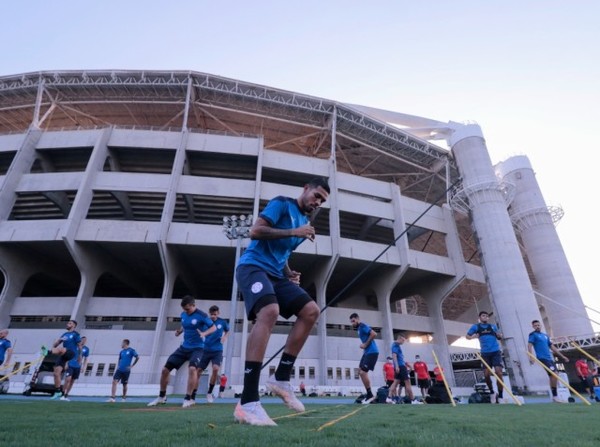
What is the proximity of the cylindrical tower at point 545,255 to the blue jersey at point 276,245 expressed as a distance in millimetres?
31336

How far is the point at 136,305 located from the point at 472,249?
32563mm

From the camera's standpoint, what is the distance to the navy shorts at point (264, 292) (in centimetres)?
301

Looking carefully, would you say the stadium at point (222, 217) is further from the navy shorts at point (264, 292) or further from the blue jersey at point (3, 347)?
the navy shorts at point (264, 292)

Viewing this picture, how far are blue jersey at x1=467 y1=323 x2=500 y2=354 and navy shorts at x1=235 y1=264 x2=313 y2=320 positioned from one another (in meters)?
7.80

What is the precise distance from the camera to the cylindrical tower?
2848 centimetres

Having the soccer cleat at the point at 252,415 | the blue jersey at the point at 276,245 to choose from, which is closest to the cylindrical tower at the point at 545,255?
the blue jersey at the point at 276,245

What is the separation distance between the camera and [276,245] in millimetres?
3414

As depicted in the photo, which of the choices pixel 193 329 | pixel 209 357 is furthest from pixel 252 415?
pixel 209 357

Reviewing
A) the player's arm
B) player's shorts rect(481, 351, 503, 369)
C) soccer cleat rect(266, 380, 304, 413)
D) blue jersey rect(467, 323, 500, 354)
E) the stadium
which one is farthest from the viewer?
the stadium

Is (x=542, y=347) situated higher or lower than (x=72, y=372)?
higher

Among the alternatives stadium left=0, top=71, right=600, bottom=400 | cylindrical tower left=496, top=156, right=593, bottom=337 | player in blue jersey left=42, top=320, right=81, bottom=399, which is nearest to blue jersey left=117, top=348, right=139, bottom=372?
player in blue jersey left=42, top=320, right=81, bottom=399

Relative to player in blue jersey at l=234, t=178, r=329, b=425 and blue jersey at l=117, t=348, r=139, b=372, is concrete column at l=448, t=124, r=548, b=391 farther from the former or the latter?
player in blue jersey at l=234, t=178, r=329, b=425

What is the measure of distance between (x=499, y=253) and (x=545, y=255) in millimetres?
7144

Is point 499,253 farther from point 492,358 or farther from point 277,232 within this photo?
point 277,232
